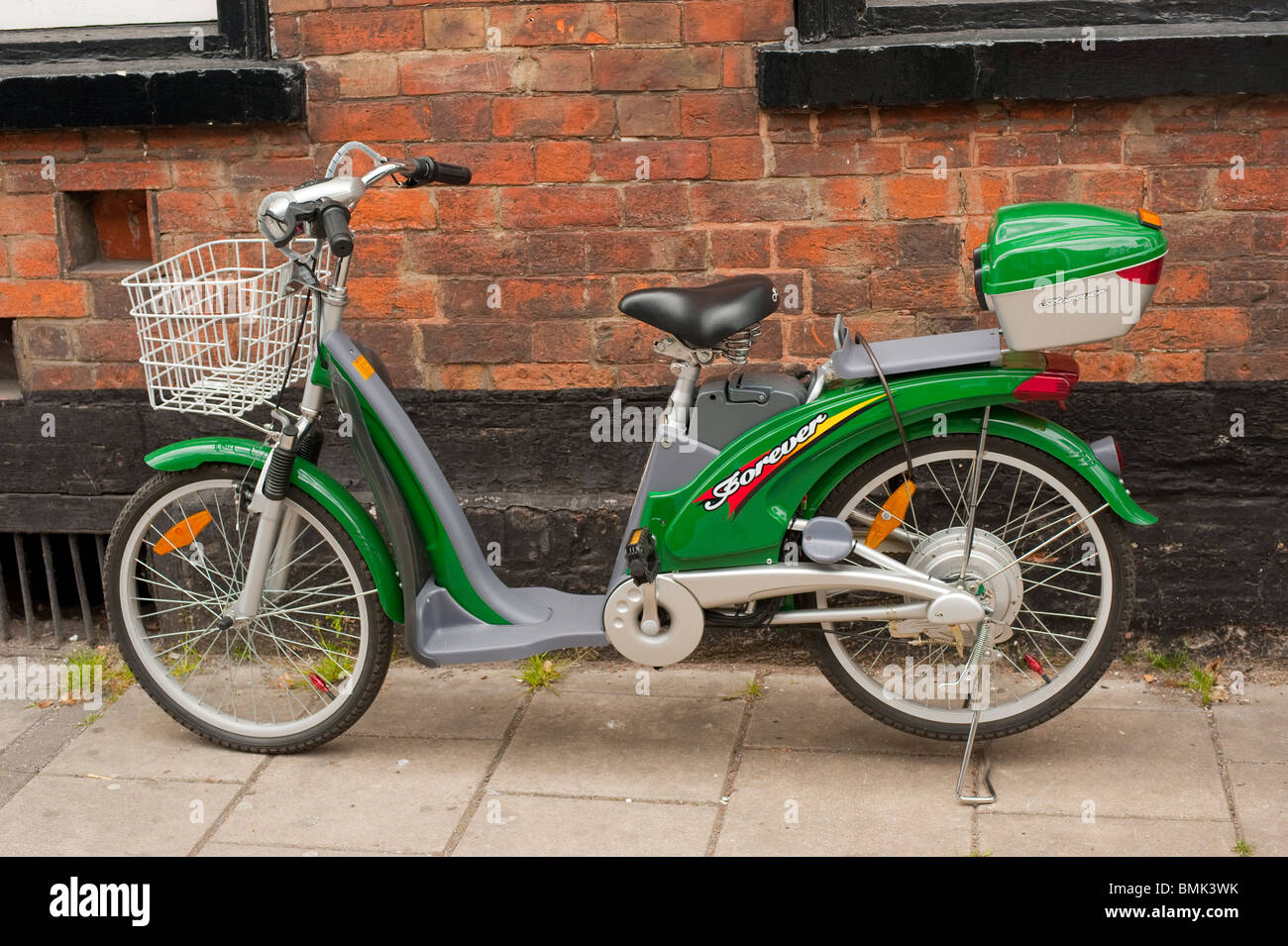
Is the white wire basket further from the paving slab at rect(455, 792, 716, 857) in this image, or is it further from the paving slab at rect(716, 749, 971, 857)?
the paving slab at rect(716, 749, 971, 857)

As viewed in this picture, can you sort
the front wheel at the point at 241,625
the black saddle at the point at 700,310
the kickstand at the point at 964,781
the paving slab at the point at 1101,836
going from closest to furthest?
the paving slab at the point at 1101,836 → the black saddle at the point at 700,310 → the kickstand at the point at 964,781 → the front wheel at the point at 241,625

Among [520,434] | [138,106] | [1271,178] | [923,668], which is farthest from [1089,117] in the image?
[138,106]

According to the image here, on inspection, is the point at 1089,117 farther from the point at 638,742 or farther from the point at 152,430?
the point at 152,430

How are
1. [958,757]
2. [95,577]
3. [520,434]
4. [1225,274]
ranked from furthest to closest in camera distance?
[95,577] < [520,434] < [1225,274] < [958,757]

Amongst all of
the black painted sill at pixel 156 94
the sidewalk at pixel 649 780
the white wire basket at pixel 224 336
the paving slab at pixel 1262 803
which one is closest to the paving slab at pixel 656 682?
the sidewalk at pixel 649 780

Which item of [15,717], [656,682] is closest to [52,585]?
[15,717]

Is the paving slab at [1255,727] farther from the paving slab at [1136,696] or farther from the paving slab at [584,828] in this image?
the paving slab at [584,828]

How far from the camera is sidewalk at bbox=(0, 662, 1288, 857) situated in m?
3.50

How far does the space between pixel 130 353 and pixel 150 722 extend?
45.0 inches

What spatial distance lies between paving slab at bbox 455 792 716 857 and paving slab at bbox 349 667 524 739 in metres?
0.45

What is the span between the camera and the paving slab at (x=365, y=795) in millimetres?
3555

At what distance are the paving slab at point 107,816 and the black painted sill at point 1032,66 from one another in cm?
242

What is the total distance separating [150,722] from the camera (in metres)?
4.21

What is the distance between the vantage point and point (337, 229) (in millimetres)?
3307
